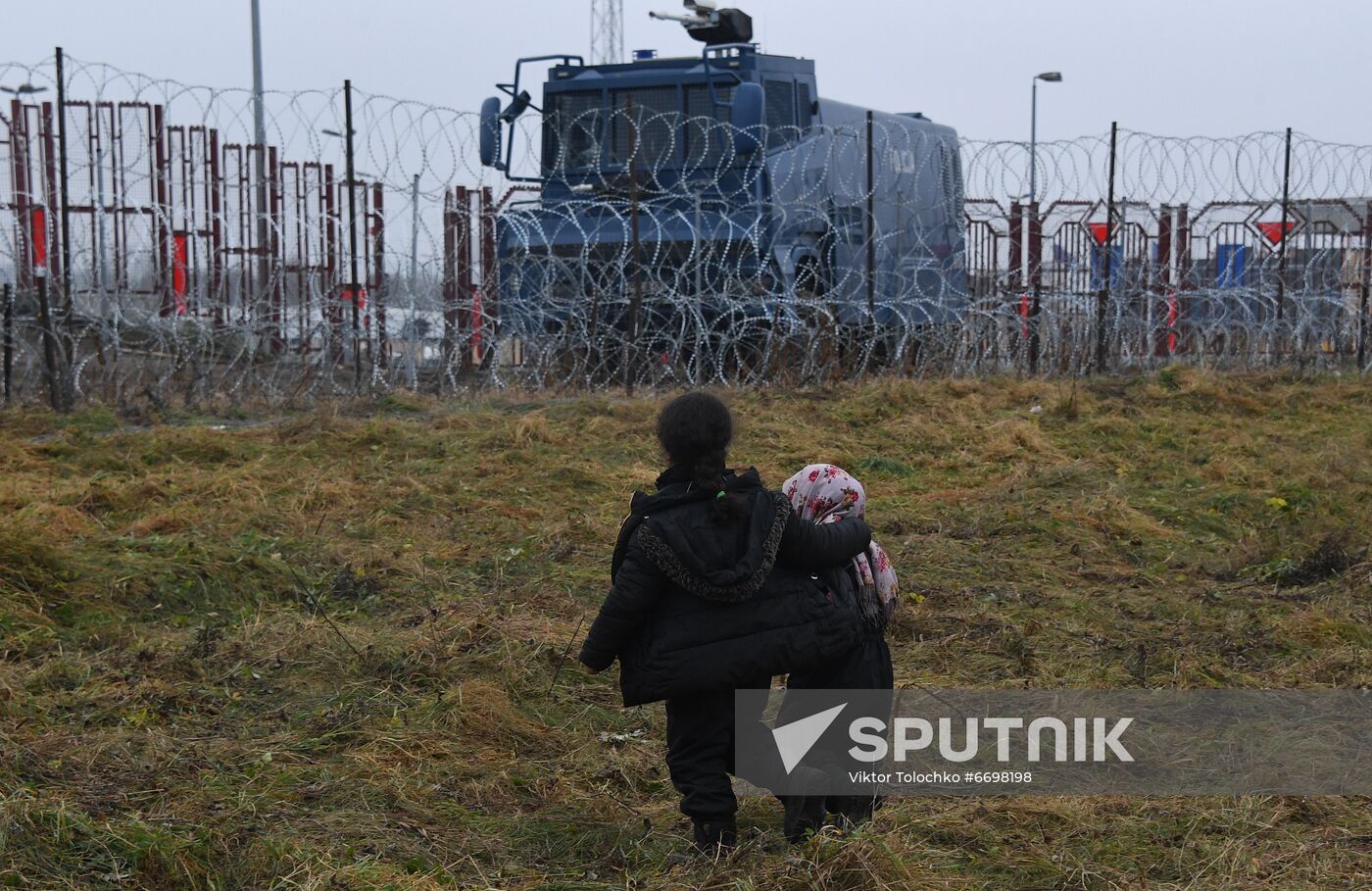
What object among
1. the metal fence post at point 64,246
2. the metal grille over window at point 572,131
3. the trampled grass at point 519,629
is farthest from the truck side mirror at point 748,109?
the metal fence post at point 64,246

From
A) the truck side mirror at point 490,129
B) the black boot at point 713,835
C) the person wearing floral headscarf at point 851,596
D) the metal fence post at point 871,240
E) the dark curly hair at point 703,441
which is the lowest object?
the black boot at point 713,835

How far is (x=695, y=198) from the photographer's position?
1184 centimetres

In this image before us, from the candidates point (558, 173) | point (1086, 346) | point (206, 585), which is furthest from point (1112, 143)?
point (206, 585)

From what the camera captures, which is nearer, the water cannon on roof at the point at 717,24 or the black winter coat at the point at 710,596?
the black winter coat at the point at 710,596

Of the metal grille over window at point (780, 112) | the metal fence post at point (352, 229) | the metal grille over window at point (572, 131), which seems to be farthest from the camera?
the metal grille over window at point (572, 131)

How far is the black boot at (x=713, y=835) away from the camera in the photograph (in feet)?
10.9

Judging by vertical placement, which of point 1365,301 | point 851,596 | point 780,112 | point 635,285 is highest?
point 780,112

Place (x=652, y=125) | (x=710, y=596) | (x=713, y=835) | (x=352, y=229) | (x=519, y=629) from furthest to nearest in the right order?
(x=652, y=125)
(x=352, y=229)
(x=519, y=629)
(x=713, y=835)
(x=710, y=596)

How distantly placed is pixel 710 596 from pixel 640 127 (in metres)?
9.66

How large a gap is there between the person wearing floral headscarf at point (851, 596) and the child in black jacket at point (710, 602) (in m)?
0.10

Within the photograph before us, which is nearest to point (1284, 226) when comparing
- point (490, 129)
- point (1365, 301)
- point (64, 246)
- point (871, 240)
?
point (1365, 301)

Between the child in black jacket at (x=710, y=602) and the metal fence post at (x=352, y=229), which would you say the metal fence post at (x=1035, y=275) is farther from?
the child in black jacket at (x=710, y=602)

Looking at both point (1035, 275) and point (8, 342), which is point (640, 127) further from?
point (8, 342)

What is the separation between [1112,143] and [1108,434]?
4.73 m
